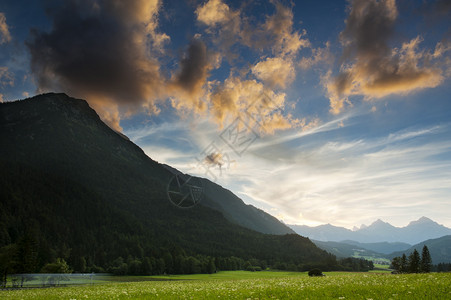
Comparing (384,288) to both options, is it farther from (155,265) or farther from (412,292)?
(155,265)

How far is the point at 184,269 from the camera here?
18300 centimetres

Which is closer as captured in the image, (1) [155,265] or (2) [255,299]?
(2) [255,299]

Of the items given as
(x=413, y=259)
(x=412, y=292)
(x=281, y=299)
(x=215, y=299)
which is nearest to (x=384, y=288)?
(x=412, y=292)

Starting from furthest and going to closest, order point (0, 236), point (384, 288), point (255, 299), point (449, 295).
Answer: point (0, 236)
point (384, 288)
point (255, 299)
point (449, 295)

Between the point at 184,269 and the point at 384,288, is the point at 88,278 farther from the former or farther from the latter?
the point at 184,269

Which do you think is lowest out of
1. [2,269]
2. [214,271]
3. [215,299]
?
[214,271]

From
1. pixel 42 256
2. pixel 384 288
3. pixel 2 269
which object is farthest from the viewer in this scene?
pixel 42 256

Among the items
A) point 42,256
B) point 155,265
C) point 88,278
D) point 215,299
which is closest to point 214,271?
point 155,265

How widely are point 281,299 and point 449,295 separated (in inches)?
274

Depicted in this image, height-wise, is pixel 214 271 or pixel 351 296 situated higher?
pixel 351 296

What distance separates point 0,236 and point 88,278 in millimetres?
142251

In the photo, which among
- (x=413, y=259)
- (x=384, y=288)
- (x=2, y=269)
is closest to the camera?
(x=384, y=288)

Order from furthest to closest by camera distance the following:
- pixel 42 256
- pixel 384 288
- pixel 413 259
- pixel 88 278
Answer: pixel 42 256, pixel 413 259, pixel 88 278, pixel 384 288

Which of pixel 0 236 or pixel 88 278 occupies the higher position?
pixel 0 236
